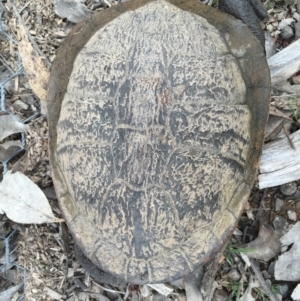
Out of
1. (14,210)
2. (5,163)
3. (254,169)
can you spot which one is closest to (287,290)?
(254,169)

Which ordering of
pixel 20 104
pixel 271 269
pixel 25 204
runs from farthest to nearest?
pixel 20 104, pixel 271 269, pixel 25 204

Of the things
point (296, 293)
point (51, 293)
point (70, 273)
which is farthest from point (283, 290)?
point (51, 293)

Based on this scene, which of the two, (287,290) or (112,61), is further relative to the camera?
(287,290)

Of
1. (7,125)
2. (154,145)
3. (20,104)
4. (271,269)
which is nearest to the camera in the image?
(154,145)

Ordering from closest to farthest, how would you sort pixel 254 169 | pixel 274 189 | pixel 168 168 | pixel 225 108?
1. pixel 168 168
2. pixel 225 108
3. pixel 254 169
4. pixel 274 189

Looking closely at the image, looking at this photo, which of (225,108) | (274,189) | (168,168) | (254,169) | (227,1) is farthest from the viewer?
(274,189)

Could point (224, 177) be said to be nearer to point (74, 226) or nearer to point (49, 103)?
point (74, 226)

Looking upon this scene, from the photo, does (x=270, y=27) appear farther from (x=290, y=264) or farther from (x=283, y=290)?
(x=283, y=290)
